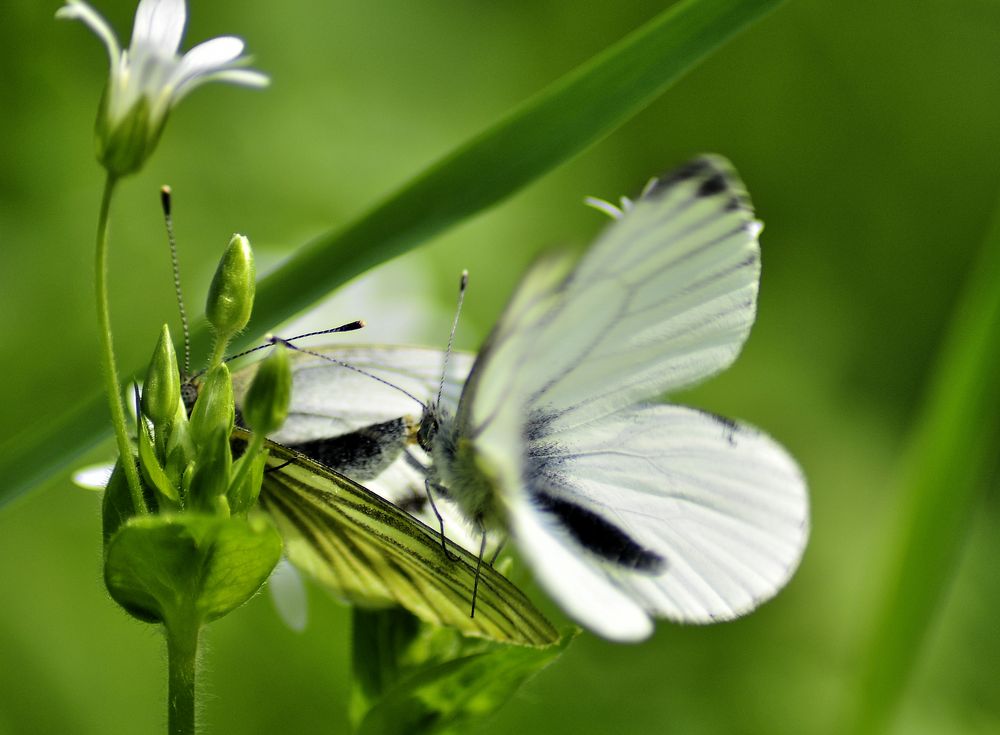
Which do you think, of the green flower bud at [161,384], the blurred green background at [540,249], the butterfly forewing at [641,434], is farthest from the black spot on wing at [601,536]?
the blurred green background at [540,249]

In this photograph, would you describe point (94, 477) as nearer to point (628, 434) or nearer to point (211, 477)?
point (211, 477)

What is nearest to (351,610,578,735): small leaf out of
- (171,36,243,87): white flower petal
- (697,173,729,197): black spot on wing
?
(697,173,729,197): black spot on wing

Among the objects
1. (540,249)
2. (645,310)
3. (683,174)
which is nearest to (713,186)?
(683,174)

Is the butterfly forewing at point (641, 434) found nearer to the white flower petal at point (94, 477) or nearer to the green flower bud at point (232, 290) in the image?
the green flower bud at point (232, 290)

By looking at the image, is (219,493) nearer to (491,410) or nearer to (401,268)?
(491,410)

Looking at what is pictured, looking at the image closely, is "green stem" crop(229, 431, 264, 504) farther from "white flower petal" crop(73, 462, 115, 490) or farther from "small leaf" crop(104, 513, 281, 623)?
"white flower petal" crop(73, 462, 115, 490)

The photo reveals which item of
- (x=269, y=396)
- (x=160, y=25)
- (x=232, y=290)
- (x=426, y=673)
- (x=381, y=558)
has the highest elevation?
(x=160, y=25)
